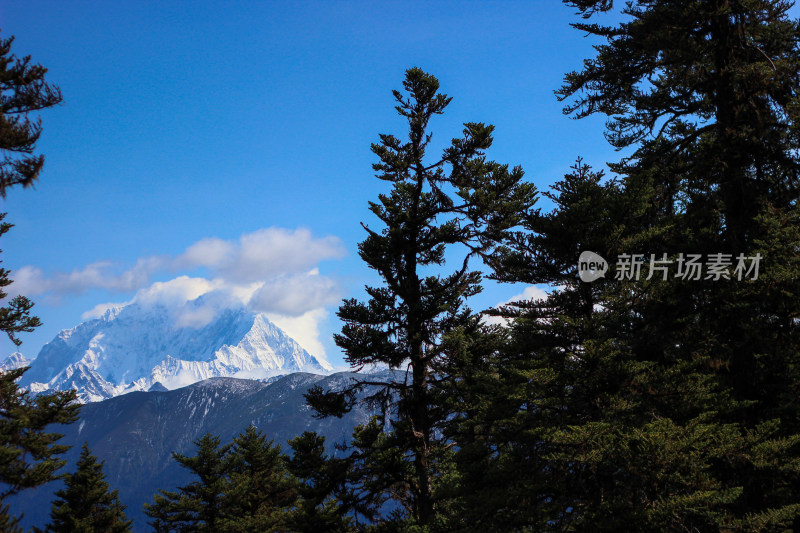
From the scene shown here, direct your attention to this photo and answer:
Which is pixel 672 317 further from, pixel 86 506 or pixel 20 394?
pixel 86 506

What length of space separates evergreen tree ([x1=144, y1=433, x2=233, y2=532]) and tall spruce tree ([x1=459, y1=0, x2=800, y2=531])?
24.4m

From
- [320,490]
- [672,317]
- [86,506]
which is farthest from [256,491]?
[672,317]

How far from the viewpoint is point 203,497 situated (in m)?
32.5

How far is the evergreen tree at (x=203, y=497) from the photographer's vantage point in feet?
105

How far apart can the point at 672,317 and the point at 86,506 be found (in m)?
35.1

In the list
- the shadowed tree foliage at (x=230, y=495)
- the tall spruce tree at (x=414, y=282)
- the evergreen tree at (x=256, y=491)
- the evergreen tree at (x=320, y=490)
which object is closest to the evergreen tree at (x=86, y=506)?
the shadowed tree foliage at (x=230, y=495)

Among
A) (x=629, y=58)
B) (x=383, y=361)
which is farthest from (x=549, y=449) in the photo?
(x=629, y=58)

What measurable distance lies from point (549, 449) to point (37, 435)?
78.6 feet

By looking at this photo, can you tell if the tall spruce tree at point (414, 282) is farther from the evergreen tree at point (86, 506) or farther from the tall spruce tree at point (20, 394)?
the evergreen tree at point (86, 506)

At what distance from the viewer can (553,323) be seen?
12016 millimetres

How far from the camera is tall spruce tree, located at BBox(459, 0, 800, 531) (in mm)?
10734

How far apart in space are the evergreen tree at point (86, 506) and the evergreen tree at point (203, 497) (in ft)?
8.44

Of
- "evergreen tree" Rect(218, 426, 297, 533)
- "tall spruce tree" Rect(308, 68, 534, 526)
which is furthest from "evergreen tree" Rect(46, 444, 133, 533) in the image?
"tall spruce tree" Rect(308, 68, 534, 526)

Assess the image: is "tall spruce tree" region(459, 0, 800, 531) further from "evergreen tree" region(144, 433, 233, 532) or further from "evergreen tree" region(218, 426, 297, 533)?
"evergreen tree" region(144, 433, 233, 532)
